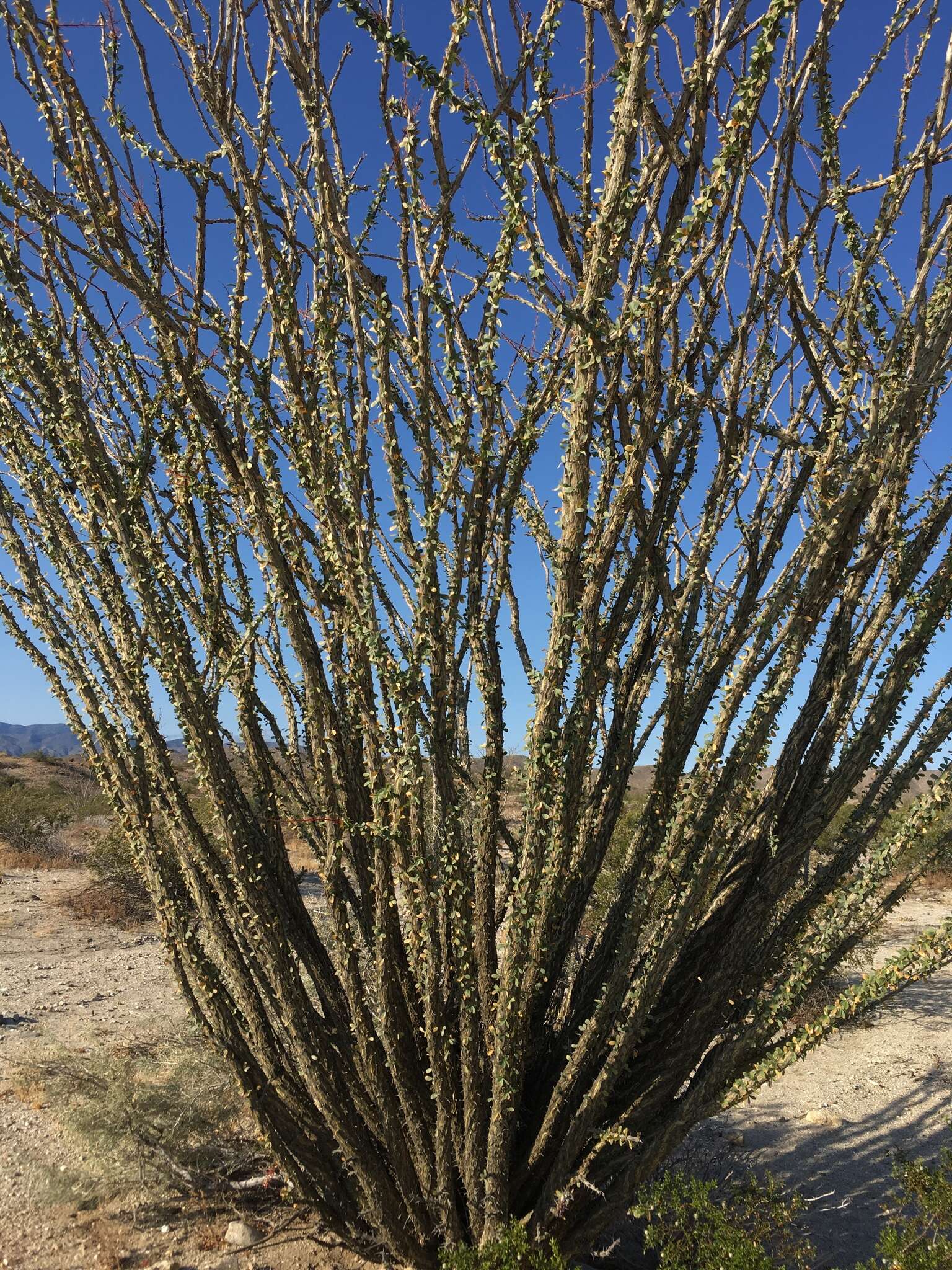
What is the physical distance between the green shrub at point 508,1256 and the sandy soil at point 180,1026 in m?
0.93

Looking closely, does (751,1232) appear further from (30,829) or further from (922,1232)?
(30,829)

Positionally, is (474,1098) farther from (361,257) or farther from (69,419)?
(361,257)

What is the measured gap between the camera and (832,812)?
2.43 meters

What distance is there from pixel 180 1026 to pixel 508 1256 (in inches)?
190

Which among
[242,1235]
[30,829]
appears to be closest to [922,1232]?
[242,1235]

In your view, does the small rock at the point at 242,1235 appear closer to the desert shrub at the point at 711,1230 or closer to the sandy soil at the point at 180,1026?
the sandy soil at the point at 180,1026

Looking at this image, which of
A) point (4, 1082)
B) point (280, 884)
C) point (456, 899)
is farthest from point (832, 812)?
point (4, 1082)

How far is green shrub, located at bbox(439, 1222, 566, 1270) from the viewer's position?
87.5 inches

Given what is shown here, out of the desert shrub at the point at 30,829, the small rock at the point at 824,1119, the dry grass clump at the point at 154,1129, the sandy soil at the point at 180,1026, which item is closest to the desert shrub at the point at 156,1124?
the dry grass clump at the point at 154,1129

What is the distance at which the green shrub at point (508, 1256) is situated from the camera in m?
2.22

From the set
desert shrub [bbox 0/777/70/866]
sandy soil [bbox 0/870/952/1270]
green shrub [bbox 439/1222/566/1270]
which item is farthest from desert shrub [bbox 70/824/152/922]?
green shrub [bbox 439/1222/566/1270]

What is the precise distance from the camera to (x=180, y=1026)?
6293mm

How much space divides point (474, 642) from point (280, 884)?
3.71 feet

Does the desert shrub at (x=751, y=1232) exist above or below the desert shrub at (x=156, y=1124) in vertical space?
above
